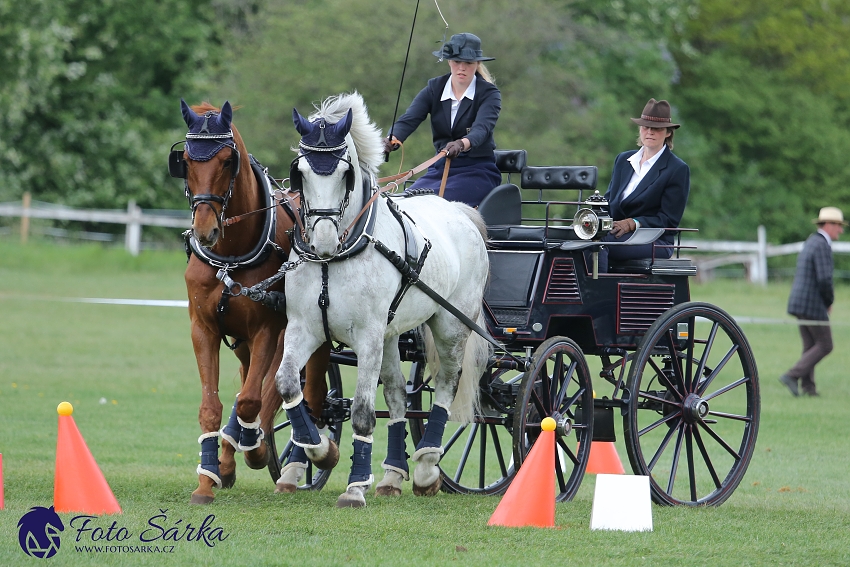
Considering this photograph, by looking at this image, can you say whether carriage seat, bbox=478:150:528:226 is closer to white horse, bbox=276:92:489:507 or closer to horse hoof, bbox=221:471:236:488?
white horse, bbox=276:92:489:507

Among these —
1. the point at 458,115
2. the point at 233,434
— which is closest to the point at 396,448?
the point at 233,434

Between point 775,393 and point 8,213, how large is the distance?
1925 cm

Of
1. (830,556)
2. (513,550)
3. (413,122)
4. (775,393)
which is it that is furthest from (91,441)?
(775,393)

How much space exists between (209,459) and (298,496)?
2.27ft

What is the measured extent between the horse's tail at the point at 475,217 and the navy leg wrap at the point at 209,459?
2097 millimetres

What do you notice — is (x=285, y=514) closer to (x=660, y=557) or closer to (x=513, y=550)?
(x=513, y=550)

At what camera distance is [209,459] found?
6574 millimetres

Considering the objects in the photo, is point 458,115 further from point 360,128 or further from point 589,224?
point 360,128

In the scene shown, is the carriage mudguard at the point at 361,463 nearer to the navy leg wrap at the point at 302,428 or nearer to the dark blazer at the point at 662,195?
the navy leg wrap at the point at 302,428

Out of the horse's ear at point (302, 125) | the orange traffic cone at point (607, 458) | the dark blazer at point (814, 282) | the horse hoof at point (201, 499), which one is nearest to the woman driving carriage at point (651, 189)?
the orange traffic cone at point (607, 458)

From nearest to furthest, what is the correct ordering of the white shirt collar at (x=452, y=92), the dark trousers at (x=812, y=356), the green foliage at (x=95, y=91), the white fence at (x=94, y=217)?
the white shirt collar at (x=452, y=92) → the dark trousers at (x=812, y=356) → the white fence at (x=94, y=217) → the green foliage at (x=95, y=91)

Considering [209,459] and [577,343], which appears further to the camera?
[577,343]

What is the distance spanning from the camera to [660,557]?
18.3ft

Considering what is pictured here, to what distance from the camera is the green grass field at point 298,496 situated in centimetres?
553
